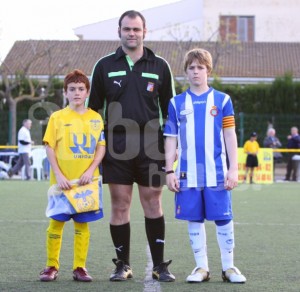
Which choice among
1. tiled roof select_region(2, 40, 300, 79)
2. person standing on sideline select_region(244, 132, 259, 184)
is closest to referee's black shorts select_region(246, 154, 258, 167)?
person standing on sideline select_region(244, 132, 259, 184)

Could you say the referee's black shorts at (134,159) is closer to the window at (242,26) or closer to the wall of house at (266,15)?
the wall of house at (266,15)

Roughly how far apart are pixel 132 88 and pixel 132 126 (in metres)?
0.29

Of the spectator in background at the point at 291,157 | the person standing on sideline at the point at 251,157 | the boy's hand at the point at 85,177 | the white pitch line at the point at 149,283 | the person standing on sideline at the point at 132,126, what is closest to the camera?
the white pitch line at the point at 149,283

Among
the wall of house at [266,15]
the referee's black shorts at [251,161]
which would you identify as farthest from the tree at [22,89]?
the wall of house at [266,15]

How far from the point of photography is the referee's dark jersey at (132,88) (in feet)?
22.0

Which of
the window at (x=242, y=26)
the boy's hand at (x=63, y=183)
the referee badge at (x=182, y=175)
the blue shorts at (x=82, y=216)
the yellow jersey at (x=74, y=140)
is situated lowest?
the blue shorts at (x=82, y=216)

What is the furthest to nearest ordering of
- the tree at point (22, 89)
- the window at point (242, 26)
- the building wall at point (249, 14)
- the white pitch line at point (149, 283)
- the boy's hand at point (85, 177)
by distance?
the window at point (242, 26) < the building wall at point (249, 14) < the tree at point (22, 89) < the boy's hand at point (85, 177) < the white pitch line at point (149, 283)

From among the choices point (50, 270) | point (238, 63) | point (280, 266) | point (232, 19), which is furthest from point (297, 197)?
point (232, 19)

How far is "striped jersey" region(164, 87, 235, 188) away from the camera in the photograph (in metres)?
6.56

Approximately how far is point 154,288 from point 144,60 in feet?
5.78

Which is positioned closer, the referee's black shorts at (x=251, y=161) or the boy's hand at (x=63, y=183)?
the boy's hand at (x=63, y=183)

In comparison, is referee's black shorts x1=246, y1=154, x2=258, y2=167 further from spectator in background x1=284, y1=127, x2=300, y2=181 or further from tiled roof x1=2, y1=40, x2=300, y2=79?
tiled roof x1=2, y1=40, x2=300, y2=79

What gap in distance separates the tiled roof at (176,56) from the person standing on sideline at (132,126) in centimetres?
3883

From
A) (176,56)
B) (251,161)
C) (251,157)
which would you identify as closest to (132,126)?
(251,161)
